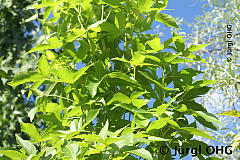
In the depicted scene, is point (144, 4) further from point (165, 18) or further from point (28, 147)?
point (28, 147)

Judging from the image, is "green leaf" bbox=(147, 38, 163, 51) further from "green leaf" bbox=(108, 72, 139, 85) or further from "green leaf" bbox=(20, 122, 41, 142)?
"green leaf" bbox=(20, 122, 41, 142)

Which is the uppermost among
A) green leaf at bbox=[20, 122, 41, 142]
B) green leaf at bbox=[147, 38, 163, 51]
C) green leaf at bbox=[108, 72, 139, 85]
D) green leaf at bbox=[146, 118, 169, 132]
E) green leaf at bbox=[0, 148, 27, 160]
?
green leaf at bbox=[147, 38, 163, 51]

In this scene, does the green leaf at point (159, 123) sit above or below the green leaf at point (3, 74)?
below

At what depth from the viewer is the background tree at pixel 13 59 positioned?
2.62 meters

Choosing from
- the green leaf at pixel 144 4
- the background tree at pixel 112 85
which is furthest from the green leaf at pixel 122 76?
the green leaf at pixel 144 4

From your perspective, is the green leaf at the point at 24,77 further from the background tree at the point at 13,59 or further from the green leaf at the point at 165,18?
the background tree at the point at 13,59

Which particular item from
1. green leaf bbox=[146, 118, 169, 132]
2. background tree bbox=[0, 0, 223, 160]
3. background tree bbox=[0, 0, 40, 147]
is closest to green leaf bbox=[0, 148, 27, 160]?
background tree bbox=[0, 0, 223, 160]

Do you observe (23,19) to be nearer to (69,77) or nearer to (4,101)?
(4,101)

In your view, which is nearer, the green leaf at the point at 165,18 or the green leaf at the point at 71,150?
the green leaf at the point at 71,150

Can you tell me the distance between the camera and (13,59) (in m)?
2.77

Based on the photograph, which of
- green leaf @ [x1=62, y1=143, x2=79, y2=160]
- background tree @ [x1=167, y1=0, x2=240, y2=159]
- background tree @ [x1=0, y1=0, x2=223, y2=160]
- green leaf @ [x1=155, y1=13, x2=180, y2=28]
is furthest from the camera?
background tree @ [x1=167, y1=0, x2=240, y2=159]

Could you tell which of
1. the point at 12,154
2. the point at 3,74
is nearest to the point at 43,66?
the point at 12,154

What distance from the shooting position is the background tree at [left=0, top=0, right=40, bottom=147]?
8.61 ft

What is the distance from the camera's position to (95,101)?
90 cm
